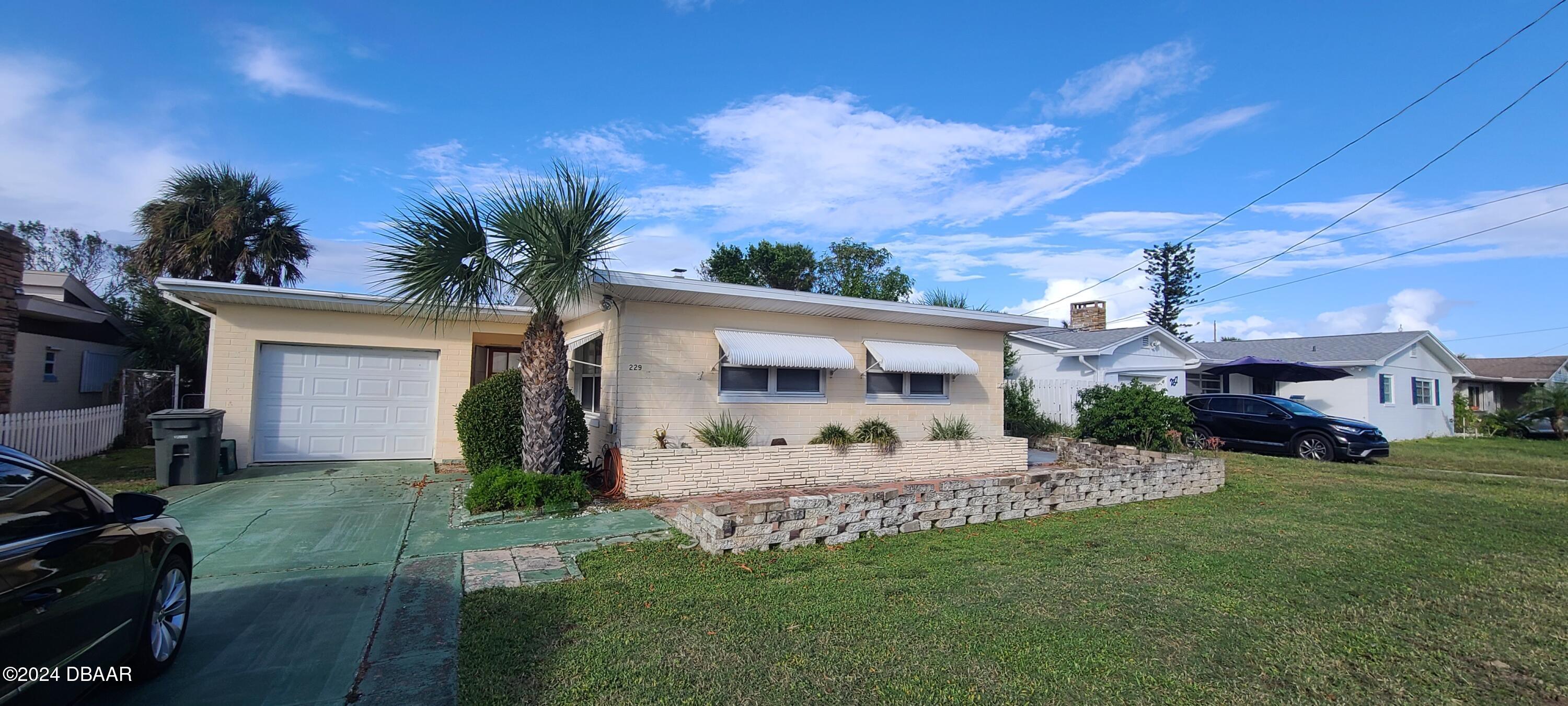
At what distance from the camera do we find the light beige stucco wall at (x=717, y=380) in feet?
30.2

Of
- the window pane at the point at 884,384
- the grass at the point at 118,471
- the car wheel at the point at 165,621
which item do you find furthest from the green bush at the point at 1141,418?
the grass at the point at 118,471

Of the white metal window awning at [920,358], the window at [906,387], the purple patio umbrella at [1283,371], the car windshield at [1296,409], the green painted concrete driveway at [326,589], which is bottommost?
the green painted concrete driveway at [326,589]

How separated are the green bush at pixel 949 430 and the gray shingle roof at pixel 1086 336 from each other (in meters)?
6.74

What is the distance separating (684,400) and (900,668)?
629cm

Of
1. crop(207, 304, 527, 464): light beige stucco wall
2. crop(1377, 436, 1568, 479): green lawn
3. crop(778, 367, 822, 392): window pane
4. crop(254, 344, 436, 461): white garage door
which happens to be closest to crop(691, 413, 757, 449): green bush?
crop(778, 367, 822, 392): window pane

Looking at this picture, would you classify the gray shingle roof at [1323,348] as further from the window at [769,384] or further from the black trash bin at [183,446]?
the black trash bin at [183,446]

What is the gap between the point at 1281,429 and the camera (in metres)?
15.3

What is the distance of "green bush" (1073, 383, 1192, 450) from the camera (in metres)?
12.9

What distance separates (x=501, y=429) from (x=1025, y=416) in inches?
460

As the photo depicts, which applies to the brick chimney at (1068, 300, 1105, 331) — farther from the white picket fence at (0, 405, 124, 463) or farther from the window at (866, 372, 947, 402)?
the white picket fence at (0, 405, 124, 463)

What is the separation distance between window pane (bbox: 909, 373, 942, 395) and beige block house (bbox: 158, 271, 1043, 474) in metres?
0.02

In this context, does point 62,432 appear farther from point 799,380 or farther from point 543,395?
point 799,380

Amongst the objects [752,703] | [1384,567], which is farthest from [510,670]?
[1384,567]

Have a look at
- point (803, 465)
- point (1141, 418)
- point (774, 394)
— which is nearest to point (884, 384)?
point (774, 394)
